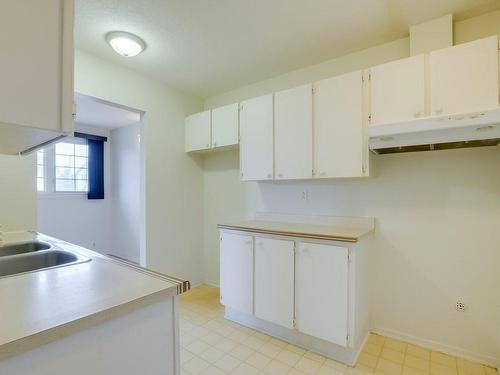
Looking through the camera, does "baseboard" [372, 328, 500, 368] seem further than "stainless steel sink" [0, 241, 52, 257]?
Yes

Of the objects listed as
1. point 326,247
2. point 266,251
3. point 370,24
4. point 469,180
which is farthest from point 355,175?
point 370,24

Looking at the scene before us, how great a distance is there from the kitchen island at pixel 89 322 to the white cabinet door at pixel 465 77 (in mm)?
1958

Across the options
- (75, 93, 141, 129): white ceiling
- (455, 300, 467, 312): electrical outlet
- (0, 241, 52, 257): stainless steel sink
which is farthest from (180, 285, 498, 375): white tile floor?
(75, 93, 141, 129): white ceiling

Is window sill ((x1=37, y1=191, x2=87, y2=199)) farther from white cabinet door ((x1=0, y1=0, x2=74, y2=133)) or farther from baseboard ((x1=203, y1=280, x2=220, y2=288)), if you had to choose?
white cabinet door ((x1=0, y1=0, x2=74, y2=133))

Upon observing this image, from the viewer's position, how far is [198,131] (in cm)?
319

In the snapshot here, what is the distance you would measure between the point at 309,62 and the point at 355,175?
1.29 metres

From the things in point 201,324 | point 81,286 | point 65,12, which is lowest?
point 201,324

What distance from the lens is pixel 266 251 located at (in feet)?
7.48

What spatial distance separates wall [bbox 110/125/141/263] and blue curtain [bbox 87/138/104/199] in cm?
21

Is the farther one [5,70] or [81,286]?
[81,286]

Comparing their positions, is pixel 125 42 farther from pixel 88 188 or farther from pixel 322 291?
pixel 88 188

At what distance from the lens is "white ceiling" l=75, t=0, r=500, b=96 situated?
1.82 m

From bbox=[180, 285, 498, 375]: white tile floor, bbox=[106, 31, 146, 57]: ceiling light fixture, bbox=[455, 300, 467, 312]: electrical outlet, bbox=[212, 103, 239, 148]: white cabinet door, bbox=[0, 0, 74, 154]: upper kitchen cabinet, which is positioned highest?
bbox=[106, 31, 146, 57]: ceiling light fixture

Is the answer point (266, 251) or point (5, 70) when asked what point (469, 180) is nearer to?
point (266, 251)
